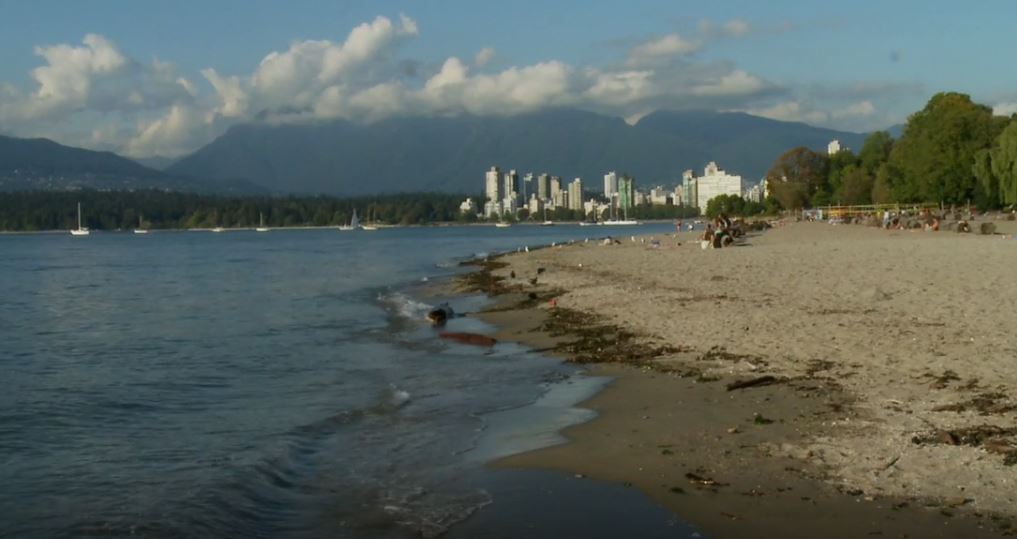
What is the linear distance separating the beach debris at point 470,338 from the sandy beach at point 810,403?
31.0 inches

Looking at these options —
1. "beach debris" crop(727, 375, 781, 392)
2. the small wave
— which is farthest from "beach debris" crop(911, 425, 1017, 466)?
the small wave

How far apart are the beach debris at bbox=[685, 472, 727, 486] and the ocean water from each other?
1752mm

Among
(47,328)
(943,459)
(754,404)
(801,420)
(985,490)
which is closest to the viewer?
(985,490)

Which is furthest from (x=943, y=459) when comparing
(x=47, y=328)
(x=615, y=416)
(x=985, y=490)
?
(x=47, y=328)

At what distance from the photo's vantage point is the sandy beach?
7.70 m

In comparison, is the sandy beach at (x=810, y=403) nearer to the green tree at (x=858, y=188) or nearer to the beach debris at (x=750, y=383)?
the beach debris at (x=750, y=383)

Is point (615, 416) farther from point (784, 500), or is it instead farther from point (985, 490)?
point (985, 490)

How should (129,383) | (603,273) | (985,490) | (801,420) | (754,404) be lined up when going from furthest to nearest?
(603,273), (129,383), (754,404), (801,420), (985,490)

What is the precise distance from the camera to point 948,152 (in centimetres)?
7800

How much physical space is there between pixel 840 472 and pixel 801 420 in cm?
209

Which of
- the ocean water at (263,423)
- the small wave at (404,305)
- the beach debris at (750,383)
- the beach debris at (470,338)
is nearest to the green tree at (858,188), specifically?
the small wave at (404,305)

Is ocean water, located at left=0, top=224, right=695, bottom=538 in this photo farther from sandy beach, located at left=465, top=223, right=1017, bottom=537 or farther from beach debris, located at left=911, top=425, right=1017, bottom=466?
beach debris, located at left=911, top=425, right=1017, bottom=466

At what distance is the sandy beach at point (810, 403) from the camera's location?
770cm

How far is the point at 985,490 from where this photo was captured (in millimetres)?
7602
